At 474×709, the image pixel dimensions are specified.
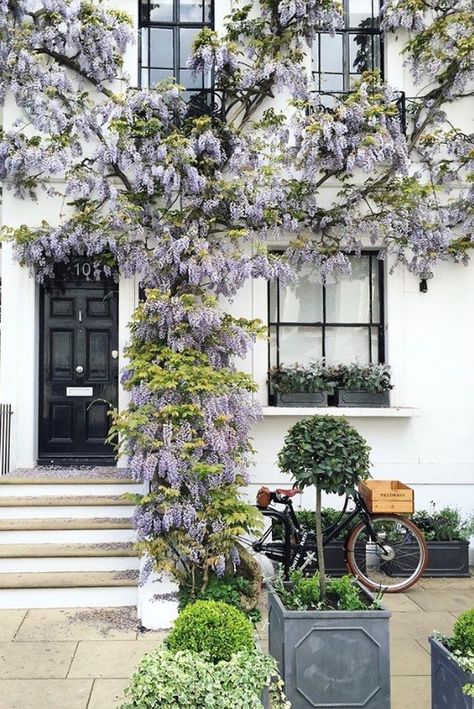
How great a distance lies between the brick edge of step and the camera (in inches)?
236

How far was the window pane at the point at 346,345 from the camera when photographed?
8109mm

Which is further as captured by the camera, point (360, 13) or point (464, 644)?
point (360, 13)

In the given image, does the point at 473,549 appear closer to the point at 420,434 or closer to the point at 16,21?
the point at 420,434

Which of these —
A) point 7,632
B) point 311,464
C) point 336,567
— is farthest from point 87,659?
point 336,567

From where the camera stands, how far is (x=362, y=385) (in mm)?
7699

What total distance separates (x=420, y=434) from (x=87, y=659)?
4474 mm

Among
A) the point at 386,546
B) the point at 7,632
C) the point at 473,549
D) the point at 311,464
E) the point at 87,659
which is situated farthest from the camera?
the point at 473,549

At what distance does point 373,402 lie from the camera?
7.75 m

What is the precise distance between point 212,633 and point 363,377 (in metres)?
4.87

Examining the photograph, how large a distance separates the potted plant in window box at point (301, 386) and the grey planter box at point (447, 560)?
1.93 metres

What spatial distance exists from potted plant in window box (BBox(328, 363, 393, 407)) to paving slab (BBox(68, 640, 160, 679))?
3536mm

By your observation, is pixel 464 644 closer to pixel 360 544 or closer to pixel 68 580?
pixel 360 544

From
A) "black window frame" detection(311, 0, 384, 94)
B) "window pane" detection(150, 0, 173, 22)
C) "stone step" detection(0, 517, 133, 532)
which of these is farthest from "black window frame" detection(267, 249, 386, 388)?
"window pane" detection(150, 0, 173, 22)

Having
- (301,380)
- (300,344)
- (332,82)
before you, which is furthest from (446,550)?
(332,82)
